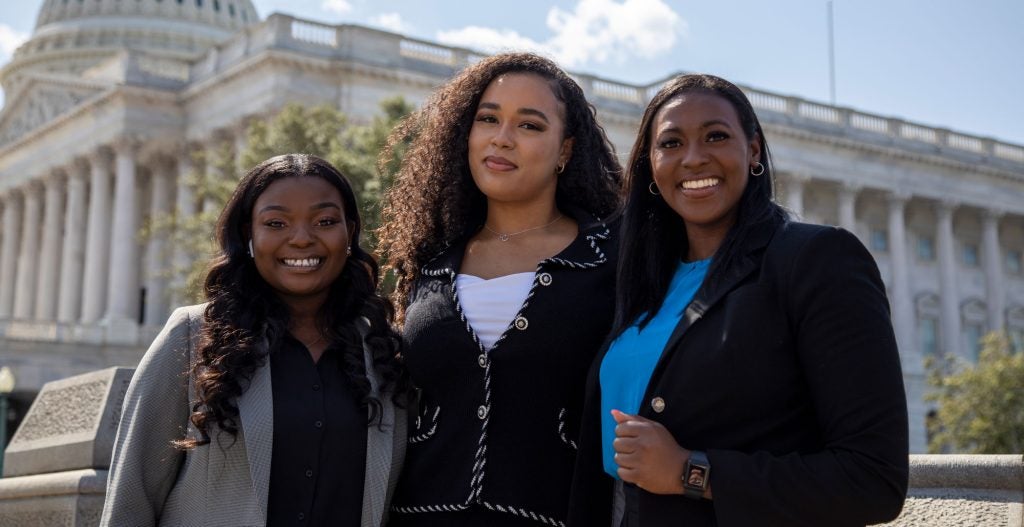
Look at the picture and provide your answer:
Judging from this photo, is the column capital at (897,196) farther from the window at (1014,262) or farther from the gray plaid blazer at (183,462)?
the gray plaid blazer at (183,462)

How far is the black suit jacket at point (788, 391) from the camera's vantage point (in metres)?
3.89

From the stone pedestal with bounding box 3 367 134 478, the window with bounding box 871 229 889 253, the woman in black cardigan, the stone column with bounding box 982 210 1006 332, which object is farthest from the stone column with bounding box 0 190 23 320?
the woman in black cardigan

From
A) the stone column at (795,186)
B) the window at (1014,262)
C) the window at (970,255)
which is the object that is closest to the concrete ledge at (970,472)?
the stone column at (795,186)

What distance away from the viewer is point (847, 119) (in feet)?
212

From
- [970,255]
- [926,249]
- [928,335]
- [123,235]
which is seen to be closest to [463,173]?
[123,235]

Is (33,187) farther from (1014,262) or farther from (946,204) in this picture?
(1014,262)

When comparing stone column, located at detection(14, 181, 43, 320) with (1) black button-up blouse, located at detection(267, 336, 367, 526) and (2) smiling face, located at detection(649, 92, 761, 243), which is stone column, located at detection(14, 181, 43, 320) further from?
(2) smiling face, located at detection(649, 92, 761, 243)

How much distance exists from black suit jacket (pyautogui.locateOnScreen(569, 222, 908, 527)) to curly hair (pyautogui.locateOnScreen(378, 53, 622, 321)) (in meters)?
1.75

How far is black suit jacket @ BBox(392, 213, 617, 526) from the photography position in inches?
205

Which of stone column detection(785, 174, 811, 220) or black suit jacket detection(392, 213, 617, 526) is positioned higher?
stone column detection(785, 174, 811, 220)

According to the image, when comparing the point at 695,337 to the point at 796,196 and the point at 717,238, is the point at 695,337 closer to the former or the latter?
the point at 717,238

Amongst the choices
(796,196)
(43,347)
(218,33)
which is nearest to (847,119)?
(796,196)

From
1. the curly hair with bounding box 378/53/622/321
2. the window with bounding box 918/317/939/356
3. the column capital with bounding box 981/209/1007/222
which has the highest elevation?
the column capital with bounding box 981/209/1007/222

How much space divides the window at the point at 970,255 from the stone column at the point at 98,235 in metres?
47.7
